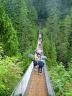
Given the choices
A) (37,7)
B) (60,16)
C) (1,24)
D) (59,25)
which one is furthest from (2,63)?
(37,7)

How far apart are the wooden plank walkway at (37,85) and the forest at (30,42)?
97cm

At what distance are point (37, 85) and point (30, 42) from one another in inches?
1813

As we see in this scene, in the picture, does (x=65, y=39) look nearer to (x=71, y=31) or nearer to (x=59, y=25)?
(x=71, y=31)

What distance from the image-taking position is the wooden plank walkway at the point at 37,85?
17.8 m

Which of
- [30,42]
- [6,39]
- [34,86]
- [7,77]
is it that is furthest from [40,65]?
[30,42]

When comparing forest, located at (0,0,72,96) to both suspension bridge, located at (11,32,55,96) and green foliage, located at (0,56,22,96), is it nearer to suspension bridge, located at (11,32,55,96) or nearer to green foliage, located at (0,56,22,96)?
green foliage, located at (0,56,22,96)

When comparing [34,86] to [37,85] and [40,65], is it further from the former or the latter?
[40,65]

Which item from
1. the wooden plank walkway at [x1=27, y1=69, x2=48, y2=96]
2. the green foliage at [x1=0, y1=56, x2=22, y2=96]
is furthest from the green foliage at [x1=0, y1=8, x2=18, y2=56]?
the green foliage at [x1=0, y1=56, x2=22, y2=96]

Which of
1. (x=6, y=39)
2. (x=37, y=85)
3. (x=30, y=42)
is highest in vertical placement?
(x=37, y=85)

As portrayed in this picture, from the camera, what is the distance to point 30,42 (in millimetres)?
65875

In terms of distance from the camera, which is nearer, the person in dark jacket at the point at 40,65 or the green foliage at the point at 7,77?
the green foliage at the point at 7,77

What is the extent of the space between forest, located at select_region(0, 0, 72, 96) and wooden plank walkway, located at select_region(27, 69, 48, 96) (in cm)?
97

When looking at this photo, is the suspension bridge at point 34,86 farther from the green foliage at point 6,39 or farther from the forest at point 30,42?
the green foliage at point 6,39

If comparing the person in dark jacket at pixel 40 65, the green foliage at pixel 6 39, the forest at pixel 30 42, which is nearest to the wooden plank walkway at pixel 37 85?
the person in dark jacket at pixel 40 65
